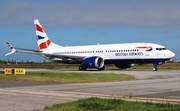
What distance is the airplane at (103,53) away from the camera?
133 ft

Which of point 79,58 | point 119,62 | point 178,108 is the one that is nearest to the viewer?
point 178,108

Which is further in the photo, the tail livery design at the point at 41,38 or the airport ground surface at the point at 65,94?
the tail livery design at the point at 41,38

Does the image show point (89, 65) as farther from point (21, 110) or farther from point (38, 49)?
point (21, 110)

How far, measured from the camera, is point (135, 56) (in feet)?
136

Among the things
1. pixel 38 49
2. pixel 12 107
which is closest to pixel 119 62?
pixel 38 49

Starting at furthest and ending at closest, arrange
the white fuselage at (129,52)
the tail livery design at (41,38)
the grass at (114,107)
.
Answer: the tail livery design at (41,38) < the white fuselage at (129,52) < the grass at (114,107)

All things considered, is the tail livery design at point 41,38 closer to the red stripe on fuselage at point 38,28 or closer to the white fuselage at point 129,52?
the red stripe on fuselage at point 38,28

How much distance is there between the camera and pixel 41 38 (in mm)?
54406

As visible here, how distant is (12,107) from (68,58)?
37.0 m

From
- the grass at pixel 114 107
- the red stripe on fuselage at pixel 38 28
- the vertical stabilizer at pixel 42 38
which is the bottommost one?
the grass at pixel 114 107

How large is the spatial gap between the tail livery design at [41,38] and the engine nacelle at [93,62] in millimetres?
11260

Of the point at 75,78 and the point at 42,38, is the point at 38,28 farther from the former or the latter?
the point at 75,78

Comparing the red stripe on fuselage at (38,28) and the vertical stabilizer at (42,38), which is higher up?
the red stripe on fuselage at (38,28)

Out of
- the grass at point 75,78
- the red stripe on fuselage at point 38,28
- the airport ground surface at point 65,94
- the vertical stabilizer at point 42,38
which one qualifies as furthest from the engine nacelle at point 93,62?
the airport ground surface at point 65,94
